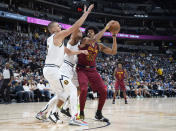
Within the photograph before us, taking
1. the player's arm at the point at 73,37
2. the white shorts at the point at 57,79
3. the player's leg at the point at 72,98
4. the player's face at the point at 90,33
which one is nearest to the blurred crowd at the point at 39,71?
the player's arm at the point at 73,37

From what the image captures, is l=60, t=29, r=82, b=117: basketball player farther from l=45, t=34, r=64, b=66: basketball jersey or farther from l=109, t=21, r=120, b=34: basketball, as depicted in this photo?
l=109, t=21, r=120, b=34: basketball

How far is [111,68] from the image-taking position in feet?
83.7

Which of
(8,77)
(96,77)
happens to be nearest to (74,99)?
(96,77)

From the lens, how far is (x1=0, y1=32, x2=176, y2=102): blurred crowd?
13427mm

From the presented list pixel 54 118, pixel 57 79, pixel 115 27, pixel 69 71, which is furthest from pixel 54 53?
pixel 115 27

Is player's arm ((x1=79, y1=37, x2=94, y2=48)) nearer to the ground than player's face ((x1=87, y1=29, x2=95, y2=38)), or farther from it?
nearer to the ground

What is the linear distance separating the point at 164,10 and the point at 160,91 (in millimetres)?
27608

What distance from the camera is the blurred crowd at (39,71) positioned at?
529 inches

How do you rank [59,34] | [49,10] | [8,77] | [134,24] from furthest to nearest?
[134,24] → [49,10] → [8,77] → [59,34]

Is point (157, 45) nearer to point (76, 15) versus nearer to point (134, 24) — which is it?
point (134, 24)

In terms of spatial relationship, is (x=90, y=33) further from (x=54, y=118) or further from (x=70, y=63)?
(x=54, y=118)

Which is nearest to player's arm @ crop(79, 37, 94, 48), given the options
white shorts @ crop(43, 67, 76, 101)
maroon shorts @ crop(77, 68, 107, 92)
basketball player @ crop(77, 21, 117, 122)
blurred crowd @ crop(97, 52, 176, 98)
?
basketball player @ crop(77, 21, 117, 122)

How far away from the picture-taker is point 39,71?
16719mm

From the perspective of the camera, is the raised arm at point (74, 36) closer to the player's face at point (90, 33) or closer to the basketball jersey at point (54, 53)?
the player's face at point (90, 33)
